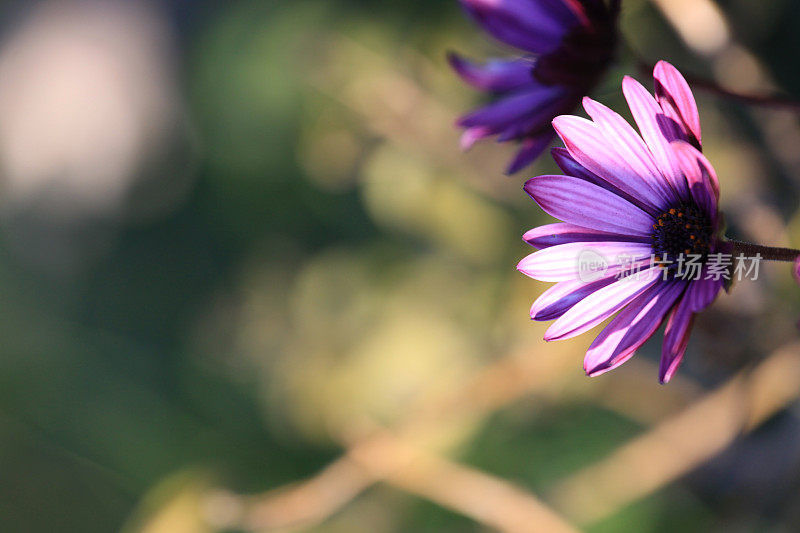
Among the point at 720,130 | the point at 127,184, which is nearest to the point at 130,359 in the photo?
the point at 127,184

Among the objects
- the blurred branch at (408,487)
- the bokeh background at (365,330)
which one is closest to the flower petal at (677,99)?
the bokeh background at (365,330)

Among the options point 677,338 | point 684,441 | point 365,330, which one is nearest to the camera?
point 677,338

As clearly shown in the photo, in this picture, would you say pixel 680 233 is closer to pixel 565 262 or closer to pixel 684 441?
pixel 565 262

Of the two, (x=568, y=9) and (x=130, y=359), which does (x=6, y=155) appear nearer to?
(x=130, y=359)

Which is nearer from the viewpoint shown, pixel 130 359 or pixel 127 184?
pixel 130 359

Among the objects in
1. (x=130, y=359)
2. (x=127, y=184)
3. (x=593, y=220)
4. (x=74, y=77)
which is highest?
(x=74, y=77)

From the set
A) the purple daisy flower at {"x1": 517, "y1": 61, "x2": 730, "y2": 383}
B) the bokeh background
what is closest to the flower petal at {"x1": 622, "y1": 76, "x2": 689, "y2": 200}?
the purple daisy flower at {"x1": 517, "y1": 61, "x2": 730, "y2": 383}

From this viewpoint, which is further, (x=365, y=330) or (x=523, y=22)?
(x=365, y=330)

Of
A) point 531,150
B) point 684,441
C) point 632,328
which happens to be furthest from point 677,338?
point 684,441
